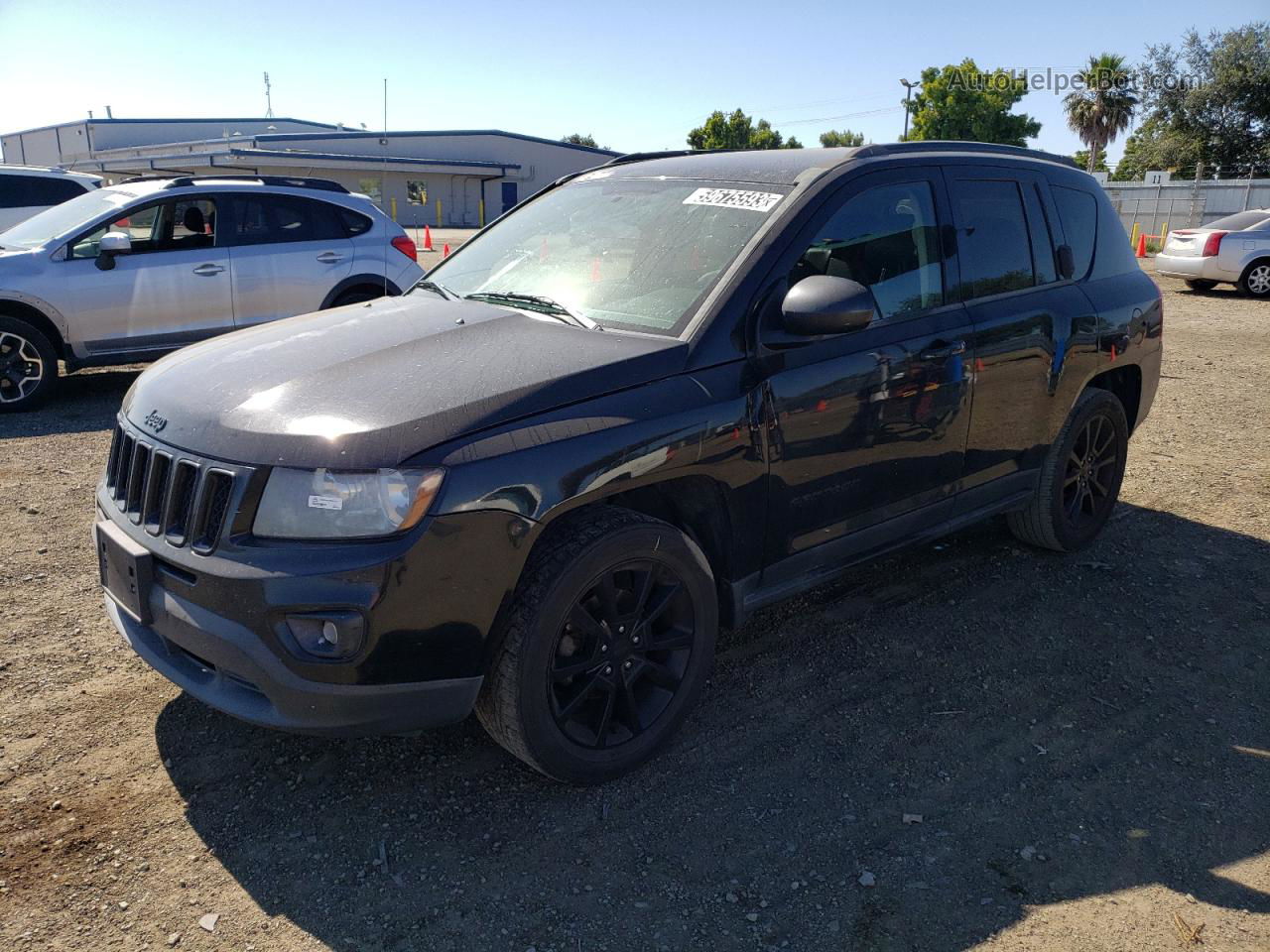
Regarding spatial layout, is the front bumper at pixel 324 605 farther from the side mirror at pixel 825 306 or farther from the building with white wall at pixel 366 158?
the building with white wall at pixel 366 158

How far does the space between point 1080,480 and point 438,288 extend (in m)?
3.36

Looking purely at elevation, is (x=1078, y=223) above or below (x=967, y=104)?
below

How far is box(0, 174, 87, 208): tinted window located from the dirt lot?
10.1 metres

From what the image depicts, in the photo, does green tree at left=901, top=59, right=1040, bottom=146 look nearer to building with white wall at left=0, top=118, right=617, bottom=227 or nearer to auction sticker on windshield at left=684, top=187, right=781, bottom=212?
building with white wall at left=0, top=118, right=617, bottom=227

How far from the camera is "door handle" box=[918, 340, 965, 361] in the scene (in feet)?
12.7

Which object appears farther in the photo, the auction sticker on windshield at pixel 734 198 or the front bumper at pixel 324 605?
the auction sticker on windshield at pixel 734 198

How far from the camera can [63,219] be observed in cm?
866

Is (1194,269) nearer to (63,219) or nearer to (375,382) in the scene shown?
(63,219)

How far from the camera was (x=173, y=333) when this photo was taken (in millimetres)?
8555

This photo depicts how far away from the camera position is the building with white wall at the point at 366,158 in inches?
1860

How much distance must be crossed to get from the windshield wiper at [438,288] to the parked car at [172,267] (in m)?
5.05

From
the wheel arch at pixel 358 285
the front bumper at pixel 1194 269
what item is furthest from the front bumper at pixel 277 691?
the front bumper at pixel 1194 269

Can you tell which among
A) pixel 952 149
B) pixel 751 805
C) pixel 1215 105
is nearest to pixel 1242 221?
pixel 952 149

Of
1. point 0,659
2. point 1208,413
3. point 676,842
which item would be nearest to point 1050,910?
point 676,842
